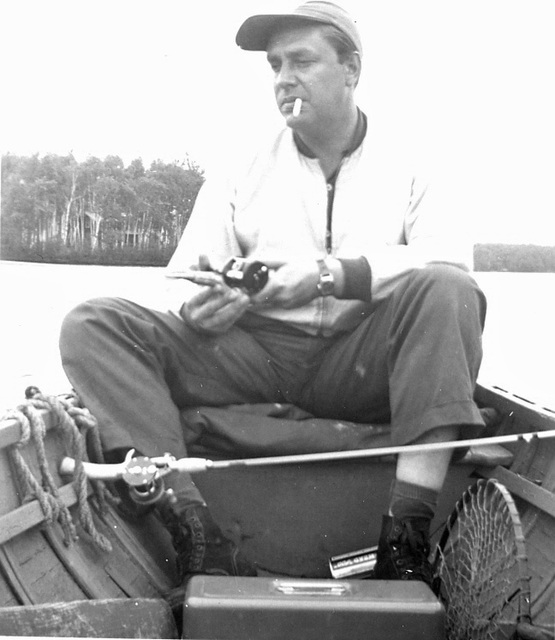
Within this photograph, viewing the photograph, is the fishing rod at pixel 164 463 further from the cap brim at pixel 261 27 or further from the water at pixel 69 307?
the cap brim at pixel 261 27

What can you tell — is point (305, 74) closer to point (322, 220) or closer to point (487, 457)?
point (322, 220)

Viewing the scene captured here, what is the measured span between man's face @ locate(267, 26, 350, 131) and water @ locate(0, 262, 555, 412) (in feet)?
1.61

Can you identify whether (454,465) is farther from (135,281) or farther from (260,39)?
(260,39)

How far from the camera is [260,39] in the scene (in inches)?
75.3

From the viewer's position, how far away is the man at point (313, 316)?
1542 millimetres

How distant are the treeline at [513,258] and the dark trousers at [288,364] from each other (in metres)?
0.34

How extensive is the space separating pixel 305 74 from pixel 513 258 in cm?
63

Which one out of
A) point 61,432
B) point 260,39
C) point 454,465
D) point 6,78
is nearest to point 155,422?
point 61,432

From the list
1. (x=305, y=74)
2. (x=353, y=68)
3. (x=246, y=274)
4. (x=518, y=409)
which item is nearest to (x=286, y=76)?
(x=305, y=74)

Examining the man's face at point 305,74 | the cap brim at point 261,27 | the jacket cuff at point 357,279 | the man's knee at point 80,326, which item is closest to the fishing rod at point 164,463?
the man's knee at point 80,326

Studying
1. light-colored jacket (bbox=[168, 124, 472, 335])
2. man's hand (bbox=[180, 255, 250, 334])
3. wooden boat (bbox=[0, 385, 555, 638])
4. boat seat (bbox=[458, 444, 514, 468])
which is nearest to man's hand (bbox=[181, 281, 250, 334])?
man's hand (bbox=[180, 255, 250, 334])

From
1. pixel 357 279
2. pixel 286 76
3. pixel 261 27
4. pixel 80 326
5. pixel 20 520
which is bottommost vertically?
pixel 20 520

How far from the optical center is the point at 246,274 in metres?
1.76

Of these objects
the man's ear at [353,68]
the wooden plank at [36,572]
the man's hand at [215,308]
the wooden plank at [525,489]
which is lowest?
the wooden plank at [36,572]
